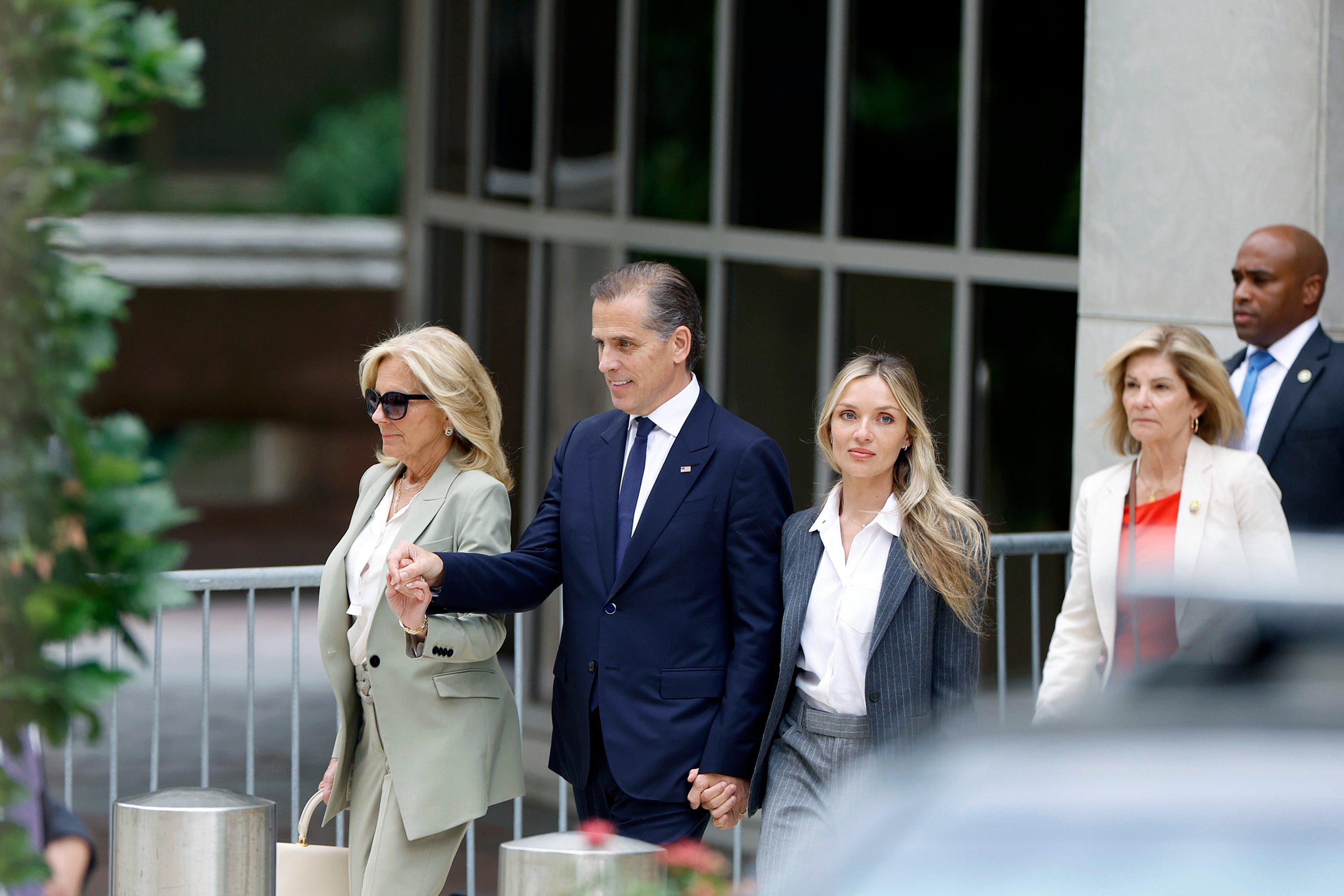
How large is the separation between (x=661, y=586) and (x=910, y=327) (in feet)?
14.8

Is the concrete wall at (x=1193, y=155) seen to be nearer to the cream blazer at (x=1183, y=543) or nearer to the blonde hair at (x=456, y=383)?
the cream blazer at (x=1183, y=543)

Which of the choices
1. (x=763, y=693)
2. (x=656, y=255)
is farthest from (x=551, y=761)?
(x=656, y=255)

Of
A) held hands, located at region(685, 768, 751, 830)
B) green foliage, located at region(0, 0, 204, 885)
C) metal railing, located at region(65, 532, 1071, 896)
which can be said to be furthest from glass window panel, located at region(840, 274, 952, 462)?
green foliage, located at region(0, 0, 204, 885)

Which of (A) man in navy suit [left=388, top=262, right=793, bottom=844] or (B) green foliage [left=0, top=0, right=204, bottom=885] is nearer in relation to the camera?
(B) green foliage [left=0, top=0, right=204, bottom=885]

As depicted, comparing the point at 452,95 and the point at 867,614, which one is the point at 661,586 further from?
the point at 452,95

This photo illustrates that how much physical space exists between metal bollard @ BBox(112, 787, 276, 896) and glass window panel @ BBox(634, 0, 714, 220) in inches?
268

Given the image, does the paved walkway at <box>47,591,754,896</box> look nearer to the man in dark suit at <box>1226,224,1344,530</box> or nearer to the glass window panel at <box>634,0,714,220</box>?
the glass window panel at <box>634,0,714,220</box>

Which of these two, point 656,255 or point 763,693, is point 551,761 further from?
point 656,255

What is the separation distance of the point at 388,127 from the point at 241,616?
8.02m

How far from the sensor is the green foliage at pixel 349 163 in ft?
71.8

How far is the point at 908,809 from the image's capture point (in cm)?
166

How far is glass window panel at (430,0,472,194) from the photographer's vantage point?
12.7 m

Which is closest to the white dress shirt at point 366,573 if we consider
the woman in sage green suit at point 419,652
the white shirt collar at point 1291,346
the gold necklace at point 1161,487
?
the woman in sage green suit at point 419,652

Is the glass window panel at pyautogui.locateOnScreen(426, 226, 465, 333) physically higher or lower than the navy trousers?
higher
